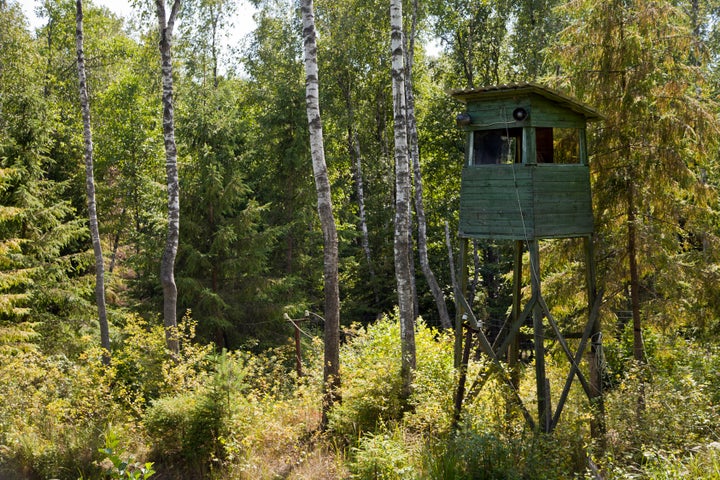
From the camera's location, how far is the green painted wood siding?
7.93 meters

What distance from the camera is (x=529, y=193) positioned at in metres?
7.91

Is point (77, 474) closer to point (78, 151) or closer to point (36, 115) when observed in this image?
point (36, 115)

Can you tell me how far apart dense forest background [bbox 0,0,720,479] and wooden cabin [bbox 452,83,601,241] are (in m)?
0.98

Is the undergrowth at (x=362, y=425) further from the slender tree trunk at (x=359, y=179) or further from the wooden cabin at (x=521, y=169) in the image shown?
the slender tree trunk at (x=359, y=179)

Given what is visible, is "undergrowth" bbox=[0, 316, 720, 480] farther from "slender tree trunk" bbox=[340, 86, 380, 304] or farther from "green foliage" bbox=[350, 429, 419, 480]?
"slender tree trunk" bbox=[340, 86, 380, 304]

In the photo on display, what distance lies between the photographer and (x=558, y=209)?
8133 mm

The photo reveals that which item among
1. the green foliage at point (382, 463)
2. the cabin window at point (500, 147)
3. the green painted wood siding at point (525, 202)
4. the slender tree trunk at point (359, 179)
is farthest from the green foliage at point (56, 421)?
the slender tree trunk at point (359, 179)

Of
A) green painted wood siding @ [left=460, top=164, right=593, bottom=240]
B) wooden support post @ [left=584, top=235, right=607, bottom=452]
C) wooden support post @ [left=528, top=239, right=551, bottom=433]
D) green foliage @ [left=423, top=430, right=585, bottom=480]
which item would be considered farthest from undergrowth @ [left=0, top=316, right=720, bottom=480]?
green painted wood siding @ [left=460, top=164, right=593, bottom=240]

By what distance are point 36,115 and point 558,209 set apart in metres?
14.2

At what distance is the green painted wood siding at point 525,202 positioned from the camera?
26.0ft

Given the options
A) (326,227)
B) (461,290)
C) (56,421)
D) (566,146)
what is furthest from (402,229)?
(56,421)

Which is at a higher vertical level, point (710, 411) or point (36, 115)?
point (36, 115)

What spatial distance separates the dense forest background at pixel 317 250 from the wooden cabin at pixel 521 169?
98 centimetres

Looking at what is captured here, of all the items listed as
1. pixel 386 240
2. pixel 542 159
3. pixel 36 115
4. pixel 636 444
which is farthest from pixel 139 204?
pixel 636 444
